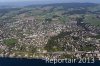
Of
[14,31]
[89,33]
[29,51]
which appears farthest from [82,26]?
[29,51]

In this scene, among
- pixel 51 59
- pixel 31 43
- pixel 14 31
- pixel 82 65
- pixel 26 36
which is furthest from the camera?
pixel 14 31

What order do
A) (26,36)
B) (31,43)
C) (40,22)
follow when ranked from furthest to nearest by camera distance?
1. (40,22)
2. (26,36)
3. (31,43)

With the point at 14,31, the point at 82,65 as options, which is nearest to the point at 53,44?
the point at 82,65

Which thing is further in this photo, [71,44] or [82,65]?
[71,44]

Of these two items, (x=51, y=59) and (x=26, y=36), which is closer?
(x=51, y=59)

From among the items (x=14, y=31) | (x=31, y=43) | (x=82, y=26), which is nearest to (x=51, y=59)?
(x=31, y=43)

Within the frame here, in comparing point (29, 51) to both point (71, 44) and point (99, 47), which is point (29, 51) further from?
point (99, 47)

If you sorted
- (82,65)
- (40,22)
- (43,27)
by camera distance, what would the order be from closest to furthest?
(82,65) → (43,27) → (40,22)

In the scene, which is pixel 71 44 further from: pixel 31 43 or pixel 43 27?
pixel 43 27

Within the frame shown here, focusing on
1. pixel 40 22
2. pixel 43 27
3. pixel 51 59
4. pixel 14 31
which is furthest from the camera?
pixel 40 22
